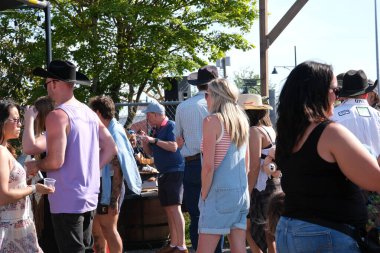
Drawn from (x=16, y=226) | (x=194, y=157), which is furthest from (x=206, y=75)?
(x=16, y=226)

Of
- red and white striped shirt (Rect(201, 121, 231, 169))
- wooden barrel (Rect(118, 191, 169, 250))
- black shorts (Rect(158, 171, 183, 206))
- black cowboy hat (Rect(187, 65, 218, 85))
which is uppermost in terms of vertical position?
black cowboy hat (Rect(187, 65, 218, 85))

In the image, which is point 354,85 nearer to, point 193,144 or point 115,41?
point 193,144

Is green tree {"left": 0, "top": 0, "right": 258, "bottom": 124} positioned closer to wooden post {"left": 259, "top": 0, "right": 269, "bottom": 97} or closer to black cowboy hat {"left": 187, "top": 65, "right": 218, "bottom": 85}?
wooden post {"left": 259, "top": 0, "right": 269, "bottom": 97}

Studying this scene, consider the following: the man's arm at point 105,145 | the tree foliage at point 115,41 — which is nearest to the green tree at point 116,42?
the tree foliage at point 115,41

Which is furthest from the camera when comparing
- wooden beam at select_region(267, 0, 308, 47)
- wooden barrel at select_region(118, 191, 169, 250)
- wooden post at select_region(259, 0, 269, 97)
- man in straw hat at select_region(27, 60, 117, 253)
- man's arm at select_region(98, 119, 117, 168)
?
wooden post at select_region(259, 0, 269, 97)

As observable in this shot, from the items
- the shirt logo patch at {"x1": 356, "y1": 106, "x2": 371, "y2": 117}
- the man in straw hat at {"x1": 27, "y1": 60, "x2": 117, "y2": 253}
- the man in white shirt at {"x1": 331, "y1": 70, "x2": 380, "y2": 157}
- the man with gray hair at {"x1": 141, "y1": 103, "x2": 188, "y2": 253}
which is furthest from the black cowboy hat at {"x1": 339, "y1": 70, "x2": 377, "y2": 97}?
the man with gray hair at {"x1": 141, "y1": 103, "x2": 188, "y2": 253}

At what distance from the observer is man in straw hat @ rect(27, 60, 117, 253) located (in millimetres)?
4969

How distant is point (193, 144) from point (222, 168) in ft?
5.38

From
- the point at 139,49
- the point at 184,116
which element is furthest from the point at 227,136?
the point at 139,49

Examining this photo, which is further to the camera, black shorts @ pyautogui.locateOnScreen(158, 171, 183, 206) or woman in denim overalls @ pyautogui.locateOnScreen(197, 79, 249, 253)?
black shorts @ pyautogui.locateOnScreen(158, 171, 183, 206)

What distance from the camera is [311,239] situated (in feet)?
10.8

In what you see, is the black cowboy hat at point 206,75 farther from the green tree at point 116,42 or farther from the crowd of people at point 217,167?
the green tree at point 116,42

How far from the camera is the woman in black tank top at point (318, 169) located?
10.4 feet

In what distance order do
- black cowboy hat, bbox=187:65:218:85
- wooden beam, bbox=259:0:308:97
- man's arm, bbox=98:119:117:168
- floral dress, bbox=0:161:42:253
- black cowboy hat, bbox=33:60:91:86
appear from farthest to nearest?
wooden beam, bbox=259:0:308:97, black cowboy hat, bbox=187:65:218:85, man's arm, bbox=98:119:117:168, black cowboy hat, bbox=33:60:91:86, floral dress, bbox=0:161:42:253
